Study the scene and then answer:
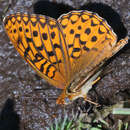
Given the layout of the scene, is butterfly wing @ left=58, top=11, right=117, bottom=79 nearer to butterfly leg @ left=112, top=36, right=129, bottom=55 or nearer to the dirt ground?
butterfly leg @ left=112, top=36, right=129, bottom=55

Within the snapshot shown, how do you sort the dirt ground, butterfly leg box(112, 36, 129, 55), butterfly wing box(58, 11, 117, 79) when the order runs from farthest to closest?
1. the dirt ground
2. butterfly wing box(58, 11, 117, 79)
3. butterfly leg box(112, 36, 129, 55)

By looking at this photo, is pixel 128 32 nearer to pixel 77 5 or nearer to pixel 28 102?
pixel 77 5

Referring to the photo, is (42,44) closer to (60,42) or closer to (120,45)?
(60,42)

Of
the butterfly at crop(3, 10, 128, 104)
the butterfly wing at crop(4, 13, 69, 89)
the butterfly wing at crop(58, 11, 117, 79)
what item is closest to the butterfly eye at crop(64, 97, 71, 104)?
the butterfly at crop(3, 10, 128, 104)

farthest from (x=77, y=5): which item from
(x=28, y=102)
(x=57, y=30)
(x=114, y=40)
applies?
(x=28, y=102)

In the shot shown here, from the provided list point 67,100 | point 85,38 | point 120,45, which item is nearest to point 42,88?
point 67,100
